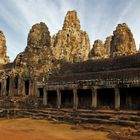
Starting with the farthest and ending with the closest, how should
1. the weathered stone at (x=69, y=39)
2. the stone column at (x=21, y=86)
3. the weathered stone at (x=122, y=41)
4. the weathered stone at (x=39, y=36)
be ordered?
1. the weathered stone at (x=69, y=39)
2. the weathered stone at (x=122, y=41)
3. the weathered stone at (x=39, y=36)
4. the stone column at (x=21, y=86)

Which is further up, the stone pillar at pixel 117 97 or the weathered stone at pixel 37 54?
the weathered stone at pixel 37 54

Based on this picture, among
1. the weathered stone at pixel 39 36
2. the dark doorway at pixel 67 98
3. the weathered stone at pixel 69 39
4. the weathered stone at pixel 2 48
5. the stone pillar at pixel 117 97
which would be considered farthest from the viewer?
the weathered stone at pixel 69 39

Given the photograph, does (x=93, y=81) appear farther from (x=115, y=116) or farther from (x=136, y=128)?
(x=136, y=128)

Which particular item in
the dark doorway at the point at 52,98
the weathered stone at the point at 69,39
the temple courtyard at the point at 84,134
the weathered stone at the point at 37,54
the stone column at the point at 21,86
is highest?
the weathered stone at the point at 69,39

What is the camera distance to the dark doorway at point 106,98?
2936 cm

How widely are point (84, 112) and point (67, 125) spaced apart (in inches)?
125

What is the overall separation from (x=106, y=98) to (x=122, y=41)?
97.8ft

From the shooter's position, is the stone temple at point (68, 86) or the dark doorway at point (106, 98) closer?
the stone temple at point (68, 86)

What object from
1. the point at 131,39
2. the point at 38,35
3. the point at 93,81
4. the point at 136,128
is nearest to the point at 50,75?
the point at 93,81

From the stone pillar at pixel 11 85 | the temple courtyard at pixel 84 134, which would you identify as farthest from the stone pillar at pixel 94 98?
the stone pillar at pixel 11 85

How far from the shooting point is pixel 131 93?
27875 millimetres

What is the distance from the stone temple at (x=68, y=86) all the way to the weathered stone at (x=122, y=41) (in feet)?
53.7

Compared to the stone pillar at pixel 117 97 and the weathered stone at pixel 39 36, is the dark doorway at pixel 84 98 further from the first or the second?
the weathered stone at pixel 39 36

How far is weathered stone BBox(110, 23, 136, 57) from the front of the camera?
56.9m
